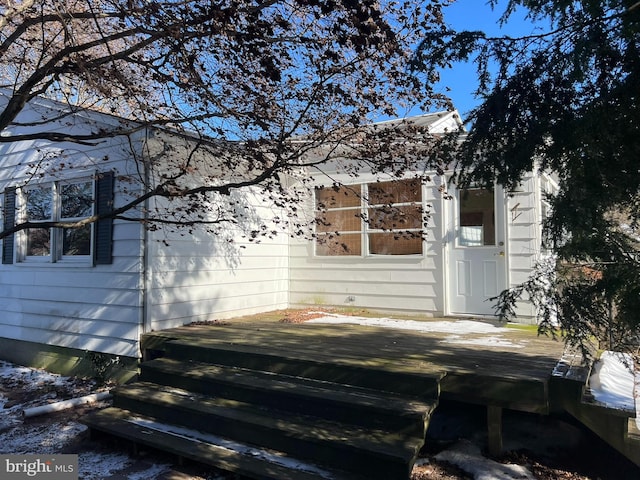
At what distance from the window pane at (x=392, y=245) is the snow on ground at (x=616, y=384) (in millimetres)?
2843

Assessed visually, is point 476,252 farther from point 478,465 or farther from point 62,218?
point 62,218

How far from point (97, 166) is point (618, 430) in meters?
6.13

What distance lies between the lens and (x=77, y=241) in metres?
6.20

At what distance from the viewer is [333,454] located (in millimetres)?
3010

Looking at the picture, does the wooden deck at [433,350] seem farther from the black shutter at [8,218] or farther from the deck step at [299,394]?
the black shutter at [8,218]

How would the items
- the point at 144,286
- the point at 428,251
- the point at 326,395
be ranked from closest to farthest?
1. the point at 326,395
2. the point at 144,286
3. the point at 428,251

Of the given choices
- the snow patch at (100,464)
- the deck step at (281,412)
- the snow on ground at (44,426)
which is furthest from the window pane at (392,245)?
the snow patch at (100,464)

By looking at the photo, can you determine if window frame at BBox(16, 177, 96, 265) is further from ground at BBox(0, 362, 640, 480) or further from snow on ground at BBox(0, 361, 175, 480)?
ground at BBox(0, 362, 640, 480)

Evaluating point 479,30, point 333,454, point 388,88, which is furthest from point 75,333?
point 479,30

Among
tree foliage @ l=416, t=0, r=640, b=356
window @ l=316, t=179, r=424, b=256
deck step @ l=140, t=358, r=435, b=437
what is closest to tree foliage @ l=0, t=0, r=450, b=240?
tree foliage @ l=416, t=0, r=640, b=356

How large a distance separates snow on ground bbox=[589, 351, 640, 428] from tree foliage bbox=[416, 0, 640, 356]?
0.50 m

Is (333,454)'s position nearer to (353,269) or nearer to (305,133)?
(305,133)

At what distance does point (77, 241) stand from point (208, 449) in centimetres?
416

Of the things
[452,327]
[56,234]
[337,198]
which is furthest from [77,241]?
[452,327]
